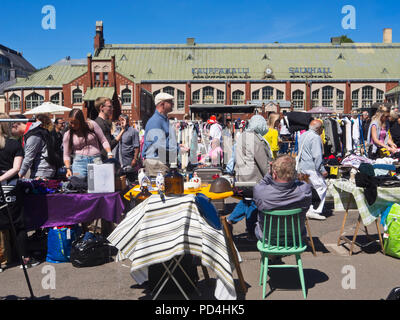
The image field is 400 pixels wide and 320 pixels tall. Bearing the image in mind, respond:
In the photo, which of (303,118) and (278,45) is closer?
(303,118)

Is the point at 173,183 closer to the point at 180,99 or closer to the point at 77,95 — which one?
the point at 180,99

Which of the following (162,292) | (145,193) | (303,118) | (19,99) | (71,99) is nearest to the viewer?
(162,292)

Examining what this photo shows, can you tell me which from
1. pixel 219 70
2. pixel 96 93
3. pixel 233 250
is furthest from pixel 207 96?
pixel 233 250

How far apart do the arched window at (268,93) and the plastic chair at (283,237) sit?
4951cm

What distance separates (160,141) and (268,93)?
4851 centimetres

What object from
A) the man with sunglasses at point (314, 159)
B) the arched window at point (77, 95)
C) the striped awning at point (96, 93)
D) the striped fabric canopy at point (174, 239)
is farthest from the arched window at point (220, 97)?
the striped fabric canopy at point (174, 239)

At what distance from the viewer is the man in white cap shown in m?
6.12

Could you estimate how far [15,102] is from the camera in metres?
56.2

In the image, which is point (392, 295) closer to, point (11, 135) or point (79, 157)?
point (79, 157)

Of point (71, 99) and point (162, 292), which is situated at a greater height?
point (71, 99)

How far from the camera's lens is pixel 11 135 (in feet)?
19.6

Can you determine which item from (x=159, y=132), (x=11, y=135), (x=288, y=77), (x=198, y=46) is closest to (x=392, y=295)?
(x=159, y=132)

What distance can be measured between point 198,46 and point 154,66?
7250mm

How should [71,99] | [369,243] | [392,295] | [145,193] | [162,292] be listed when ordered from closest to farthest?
[392,295] → [162,292] → [145,193] → [369,243] → [71,99]
